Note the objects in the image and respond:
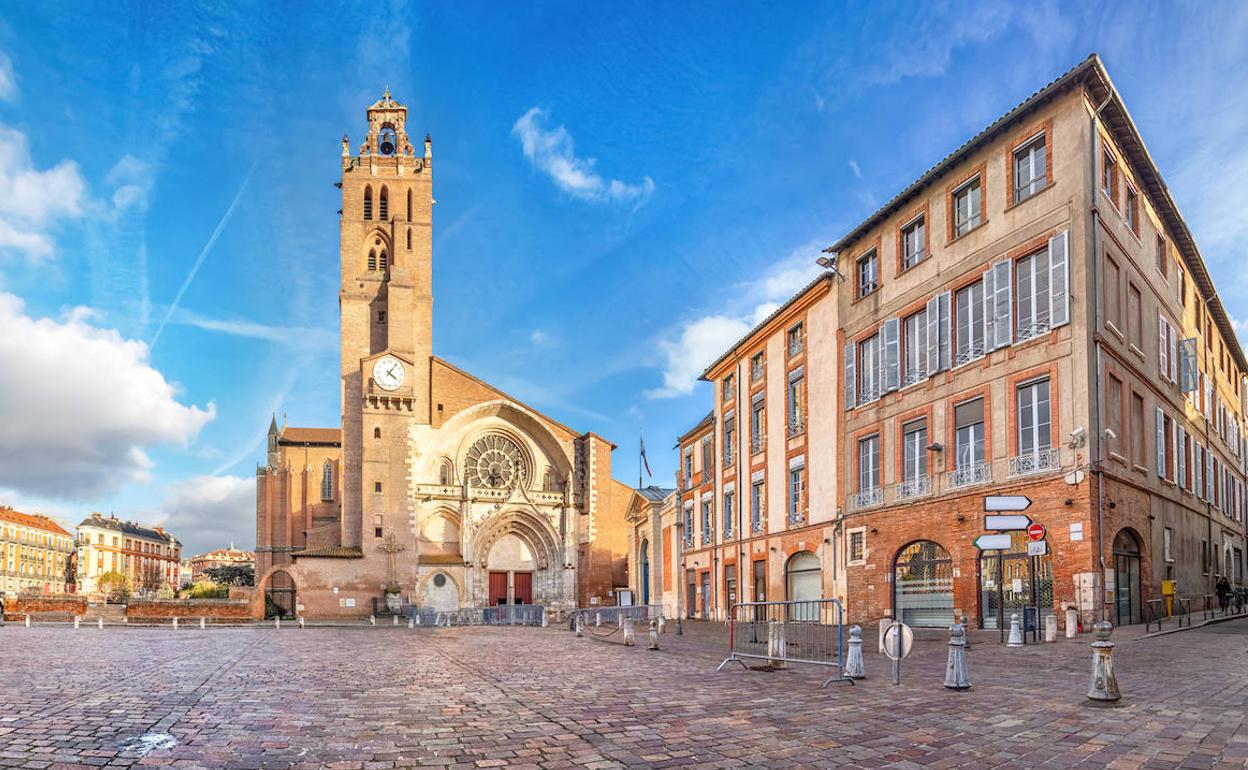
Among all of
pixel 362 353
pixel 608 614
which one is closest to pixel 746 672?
pixel 608 614

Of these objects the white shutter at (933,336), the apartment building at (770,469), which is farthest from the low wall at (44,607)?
the white shutter at (933,336)

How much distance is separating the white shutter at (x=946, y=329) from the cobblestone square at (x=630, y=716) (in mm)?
9415

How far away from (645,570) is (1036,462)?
3320cm

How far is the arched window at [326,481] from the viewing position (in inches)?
2410

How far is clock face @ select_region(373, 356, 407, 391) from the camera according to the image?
166 feet

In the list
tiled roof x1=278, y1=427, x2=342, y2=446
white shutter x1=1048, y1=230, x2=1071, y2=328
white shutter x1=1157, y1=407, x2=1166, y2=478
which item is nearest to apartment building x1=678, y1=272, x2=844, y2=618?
white shutter x1=1157, y1=407, x2=1166, y2=478

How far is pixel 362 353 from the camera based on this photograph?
52406 mm

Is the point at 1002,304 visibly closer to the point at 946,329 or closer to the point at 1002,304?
the point at 1002,304

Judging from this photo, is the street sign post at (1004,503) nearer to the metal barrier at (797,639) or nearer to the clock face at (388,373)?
the metal barrier at (797,639)

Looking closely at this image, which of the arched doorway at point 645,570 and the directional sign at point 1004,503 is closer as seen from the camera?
the directional sign at point 1004,503

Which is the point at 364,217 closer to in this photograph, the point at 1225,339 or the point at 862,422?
the point at 862,422

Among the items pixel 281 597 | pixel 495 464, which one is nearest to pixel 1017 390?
pixel 495 464

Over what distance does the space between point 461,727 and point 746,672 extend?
6434 mm

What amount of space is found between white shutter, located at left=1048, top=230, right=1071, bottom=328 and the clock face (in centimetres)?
3817
